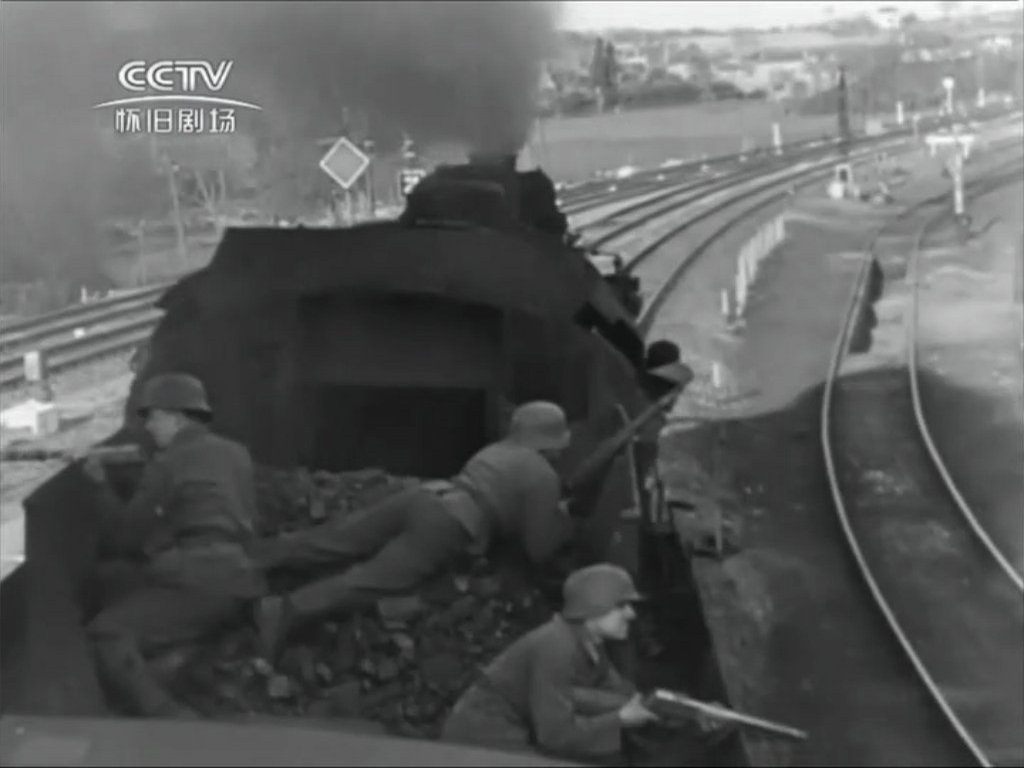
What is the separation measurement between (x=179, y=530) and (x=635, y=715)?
37.5 inches

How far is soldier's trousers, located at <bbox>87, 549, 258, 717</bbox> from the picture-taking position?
2.91 m

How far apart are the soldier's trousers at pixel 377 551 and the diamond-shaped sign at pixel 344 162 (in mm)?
634

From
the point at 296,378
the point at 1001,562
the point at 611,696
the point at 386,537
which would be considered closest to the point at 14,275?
the point at 296,378

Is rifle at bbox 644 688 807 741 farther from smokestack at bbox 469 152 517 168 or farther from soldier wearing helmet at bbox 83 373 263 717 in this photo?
smokestack at bbox 469 152 517 168

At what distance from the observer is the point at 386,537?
9.73 feet

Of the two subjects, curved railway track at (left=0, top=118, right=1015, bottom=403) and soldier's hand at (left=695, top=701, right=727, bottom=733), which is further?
curved railway track at (left=0, top=118, right=1015, bottom=403)

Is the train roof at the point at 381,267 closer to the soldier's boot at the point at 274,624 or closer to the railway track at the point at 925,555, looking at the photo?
the soldier's boot at the point at 274,624

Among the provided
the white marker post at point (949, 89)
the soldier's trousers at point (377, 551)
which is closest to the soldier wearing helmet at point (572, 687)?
the soldier's trousers at point (377, 551)

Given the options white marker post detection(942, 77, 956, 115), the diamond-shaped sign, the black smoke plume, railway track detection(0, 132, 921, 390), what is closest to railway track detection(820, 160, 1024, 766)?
white marker post detection(942, 77, 956, 115)

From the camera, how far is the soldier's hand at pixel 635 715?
2.63 meters

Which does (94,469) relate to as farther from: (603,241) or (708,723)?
(603,241)

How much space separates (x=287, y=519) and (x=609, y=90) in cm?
107

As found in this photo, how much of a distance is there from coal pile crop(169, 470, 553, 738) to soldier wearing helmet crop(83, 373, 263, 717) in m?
0.09

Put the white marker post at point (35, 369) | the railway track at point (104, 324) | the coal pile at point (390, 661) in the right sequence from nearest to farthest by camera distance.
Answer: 1. the coal pile at point (390, 661)
2. the railway track at point (104, 324)
3. the white marker post at point (35, 369)
